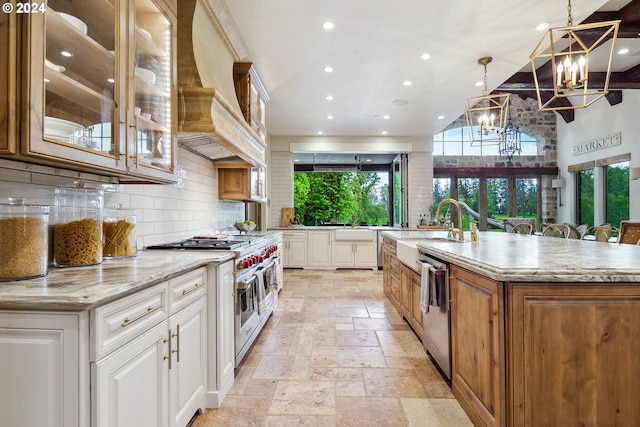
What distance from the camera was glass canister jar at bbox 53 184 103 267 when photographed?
153 centimetres

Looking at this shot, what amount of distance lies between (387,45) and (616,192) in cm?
693

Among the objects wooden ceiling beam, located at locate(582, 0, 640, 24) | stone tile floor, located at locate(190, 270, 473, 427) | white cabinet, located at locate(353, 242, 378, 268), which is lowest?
stone tile floor, located at locate(190, 270, 473, 427)

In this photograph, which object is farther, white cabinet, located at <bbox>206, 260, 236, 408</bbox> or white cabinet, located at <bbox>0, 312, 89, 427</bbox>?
white cabinet, located at <bbox>206, 260, 236, 408</bbox>

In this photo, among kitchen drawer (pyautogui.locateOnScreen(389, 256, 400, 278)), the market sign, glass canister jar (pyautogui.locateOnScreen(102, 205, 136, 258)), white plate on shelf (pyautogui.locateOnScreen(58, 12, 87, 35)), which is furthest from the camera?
the market sign

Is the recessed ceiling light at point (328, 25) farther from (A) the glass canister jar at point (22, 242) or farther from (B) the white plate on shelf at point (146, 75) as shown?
(A) the glass canister jar at point (22, 242)

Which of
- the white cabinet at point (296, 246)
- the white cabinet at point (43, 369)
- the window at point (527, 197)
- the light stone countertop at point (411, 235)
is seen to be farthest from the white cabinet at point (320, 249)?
the white cabinet at point (43, 369)

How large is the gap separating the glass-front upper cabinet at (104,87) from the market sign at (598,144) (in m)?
8.49

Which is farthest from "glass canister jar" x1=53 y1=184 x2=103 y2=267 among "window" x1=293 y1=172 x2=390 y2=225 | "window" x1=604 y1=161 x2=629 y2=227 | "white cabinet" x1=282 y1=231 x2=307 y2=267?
"window" x1=604 y1=161 x2=629 y2=227

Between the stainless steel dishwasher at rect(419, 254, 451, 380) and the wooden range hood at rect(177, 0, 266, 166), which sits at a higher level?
the wooden range hood at rect(177, 0, 266, 166)

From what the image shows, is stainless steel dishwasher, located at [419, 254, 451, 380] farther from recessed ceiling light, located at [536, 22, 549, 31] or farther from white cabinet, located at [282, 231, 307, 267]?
white cabinet, located at [282, 231, 307, 267]

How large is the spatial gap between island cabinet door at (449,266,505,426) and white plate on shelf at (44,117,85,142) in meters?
1.89

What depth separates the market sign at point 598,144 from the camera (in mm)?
6688

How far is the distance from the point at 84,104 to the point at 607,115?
9.27 meters

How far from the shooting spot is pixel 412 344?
2885mm
